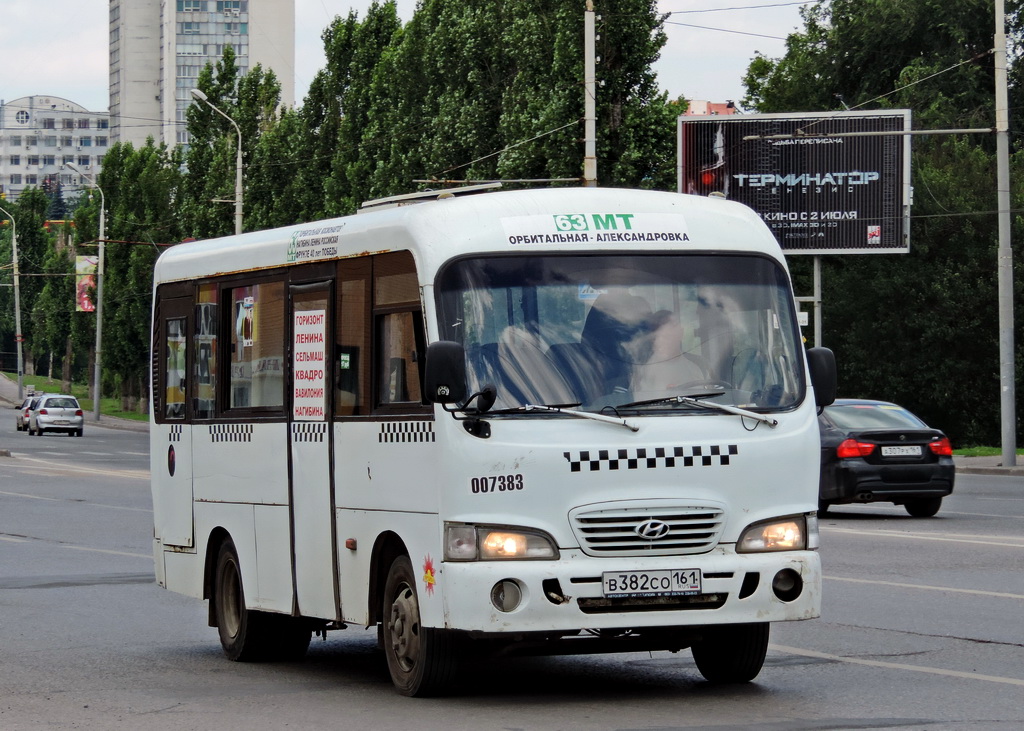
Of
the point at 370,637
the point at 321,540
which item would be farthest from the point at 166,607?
the point at 321,540

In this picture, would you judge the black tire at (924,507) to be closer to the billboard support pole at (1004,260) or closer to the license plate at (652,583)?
the billboard support pole at (1004,260)

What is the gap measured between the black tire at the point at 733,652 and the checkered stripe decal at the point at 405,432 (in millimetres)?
1667

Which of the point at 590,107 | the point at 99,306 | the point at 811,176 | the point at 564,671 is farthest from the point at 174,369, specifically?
the point at 99,306

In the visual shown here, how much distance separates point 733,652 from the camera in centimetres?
937

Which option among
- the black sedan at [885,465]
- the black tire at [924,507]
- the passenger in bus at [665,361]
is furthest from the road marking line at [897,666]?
the black tire at [924,507]

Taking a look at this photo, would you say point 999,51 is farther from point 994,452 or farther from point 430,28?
point 430,28

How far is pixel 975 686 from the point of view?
916cm

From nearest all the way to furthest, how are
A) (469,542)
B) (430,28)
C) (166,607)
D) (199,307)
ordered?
(469,542) → (199,307) → (166,607) → (430,28)

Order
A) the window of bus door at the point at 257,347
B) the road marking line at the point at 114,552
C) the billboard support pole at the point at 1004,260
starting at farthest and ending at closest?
the billboard support pole at the point at 1004,260 < the road marking line at the point at 114,552 < the window of bus door at the point at 257,347

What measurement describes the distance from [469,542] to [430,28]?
50112 mm

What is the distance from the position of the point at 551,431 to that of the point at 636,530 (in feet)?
A: 1.93

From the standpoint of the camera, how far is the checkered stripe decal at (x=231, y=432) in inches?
432

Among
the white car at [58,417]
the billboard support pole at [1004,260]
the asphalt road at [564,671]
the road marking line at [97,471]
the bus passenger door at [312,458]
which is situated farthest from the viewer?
the white car at [58,417]

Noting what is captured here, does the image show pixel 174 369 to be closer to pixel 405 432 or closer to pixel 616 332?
pixel 405 432
